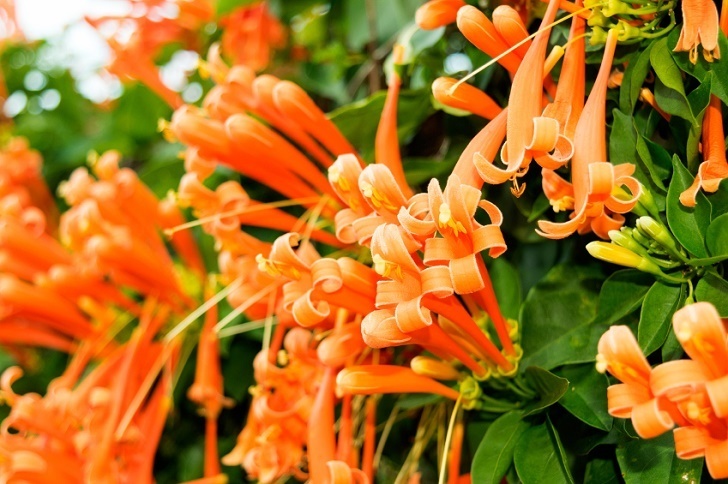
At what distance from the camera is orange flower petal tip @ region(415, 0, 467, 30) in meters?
0.54

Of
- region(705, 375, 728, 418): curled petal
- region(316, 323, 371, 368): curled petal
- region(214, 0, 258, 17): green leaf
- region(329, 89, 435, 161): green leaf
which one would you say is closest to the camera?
region(705, 375, 728, 418): curled petal

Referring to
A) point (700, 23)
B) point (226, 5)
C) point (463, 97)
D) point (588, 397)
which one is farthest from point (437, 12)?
point (226, 5)

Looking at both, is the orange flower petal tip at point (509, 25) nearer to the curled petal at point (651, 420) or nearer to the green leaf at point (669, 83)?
the green leaf at point (669, 83)

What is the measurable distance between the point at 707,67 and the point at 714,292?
0.46 ft

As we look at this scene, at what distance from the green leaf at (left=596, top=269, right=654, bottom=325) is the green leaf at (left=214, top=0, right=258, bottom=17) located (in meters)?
0.62

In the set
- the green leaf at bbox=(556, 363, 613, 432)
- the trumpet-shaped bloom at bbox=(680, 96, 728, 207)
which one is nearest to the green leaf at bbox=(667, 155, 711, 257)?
the trumpet-shaped bloom at bbox=(680, 96, 728, 207)

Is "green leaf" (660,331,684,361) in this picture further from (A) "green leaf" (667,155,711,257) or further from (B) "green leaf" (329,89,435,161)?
(B) "green leaf" (329,89,435,161)

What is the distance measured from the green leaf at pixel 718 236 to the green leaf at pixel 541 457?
0.51 feet

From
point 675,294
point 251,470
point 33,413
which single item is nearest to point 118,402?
point 33,413

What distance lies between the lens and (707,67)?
476 mm

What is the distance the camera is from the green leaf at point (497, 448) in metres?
0.52

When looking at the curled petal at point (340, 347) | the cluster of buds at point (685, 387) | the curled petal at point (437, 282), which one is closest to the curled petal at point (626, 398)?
the cluster of buds at point (685, 387)

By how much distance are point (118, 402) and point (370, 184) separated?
0.43 m

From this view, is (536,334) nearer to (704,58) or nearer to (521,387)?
(521,387)
